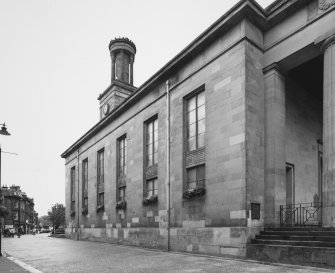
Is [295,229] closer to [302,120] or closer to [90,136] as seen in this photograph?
[302,120]

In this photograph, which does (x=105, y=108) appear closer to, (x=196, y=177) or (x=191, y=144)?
(x=191, y=144)

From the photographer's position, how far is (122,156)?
25.8m

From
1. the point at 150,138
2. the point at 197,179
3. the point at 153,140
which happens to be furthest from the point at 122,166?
the point at 197,179

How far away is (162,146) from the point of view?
1959 cm

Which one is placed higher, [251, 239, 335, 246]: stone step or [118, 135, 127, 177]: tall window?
[118, 135, 127, 177]: tall window

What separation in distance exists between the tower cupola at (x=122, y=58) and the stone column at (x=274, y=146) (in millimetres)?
21944

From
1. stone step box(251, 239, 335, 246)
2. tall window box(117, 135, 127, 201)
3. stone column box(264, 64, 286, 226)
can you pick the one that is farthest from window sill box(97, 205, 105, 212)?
stone step box(251, 239, 335, 246)

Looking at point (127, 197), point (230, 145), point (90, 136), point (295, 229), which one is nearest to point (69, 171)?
point (90, 136)

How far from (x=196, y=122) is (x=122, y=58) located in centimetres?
2022

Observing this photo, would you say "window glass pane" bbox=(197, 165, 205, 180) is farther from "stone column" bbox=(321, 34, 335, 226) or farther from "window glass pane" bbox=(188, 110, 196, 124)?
"stone column" bbox=(321, 34, 335, 226)

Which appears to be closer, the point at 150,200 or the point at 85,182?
the point at 150,200

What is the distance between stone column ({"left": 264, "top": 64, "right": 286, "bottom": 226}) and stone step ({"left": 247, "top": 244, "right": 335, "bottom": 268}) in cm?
206

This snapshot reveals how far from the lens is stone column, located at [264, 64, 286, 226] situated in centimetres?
1405

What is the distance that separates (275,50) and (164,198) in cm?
953
